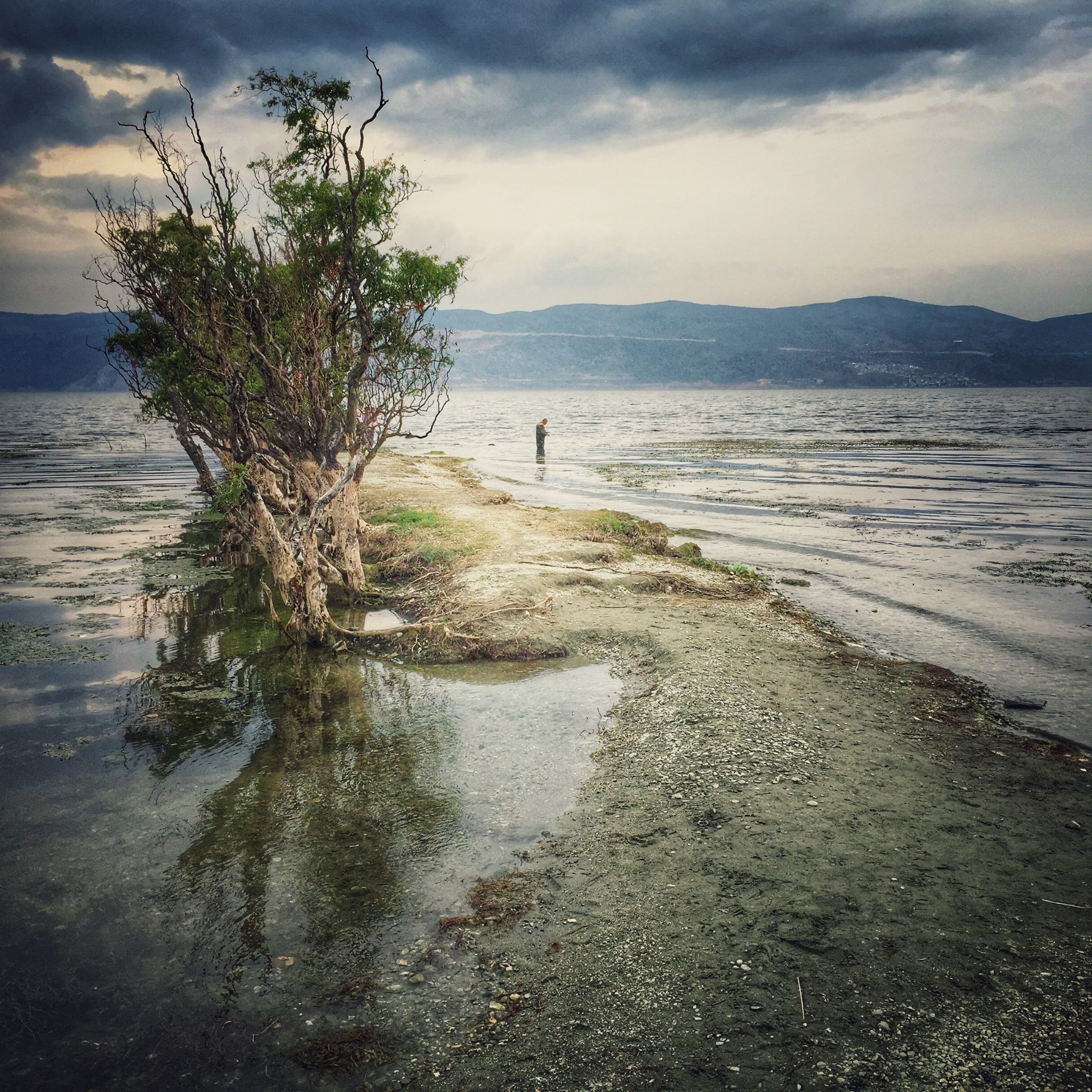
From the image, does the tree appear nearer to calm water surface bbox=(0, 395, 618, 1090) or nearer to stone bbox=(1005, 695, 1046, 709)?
calm water surface bbox=(0, 395, 618, 1090)

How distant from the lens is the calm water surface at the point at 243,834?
16.7 feet

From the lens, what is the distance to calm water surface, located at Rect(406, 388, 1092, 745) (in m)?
14.0

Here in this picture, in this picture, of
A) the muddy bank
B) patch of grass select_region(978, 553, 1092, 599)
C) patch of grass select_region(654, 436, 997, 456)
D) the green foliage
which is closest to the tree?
the green foliage

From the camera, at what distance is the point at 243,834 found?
24.5 feet

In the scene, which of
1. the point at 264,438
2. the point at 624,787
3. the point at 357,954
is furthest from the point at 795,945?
the point at 264,438

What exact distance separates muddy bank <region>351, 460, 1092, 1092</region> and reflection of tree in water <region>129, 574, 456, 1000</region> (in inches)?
54.9

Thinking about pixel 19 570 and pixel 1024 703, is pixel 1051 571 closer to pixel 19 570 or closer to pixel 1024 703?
pixel 1024 703

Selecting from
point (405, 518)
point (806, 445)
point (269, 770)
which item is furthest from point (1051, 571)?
point (806, 445)

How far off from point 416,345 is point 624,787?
45.6ft

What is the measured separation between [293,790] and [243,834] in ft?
3.04

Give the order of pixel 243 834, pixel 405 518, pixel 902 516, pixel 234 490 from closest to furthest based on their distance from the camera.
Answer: pixel 243 834 < pixel 234 490 < pixel 405 518 < pixel 902 516

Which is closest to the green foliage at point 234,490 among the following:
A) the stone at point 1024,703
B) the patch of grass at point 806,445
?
the stone at point 1024,703

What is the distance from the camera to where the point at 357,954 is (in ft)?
18.8

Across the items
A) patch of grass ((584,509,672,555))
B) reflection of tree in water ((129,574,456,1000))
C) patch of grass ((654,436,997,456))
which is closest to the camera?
reflection of tree in water ((129,574,456,1000))
